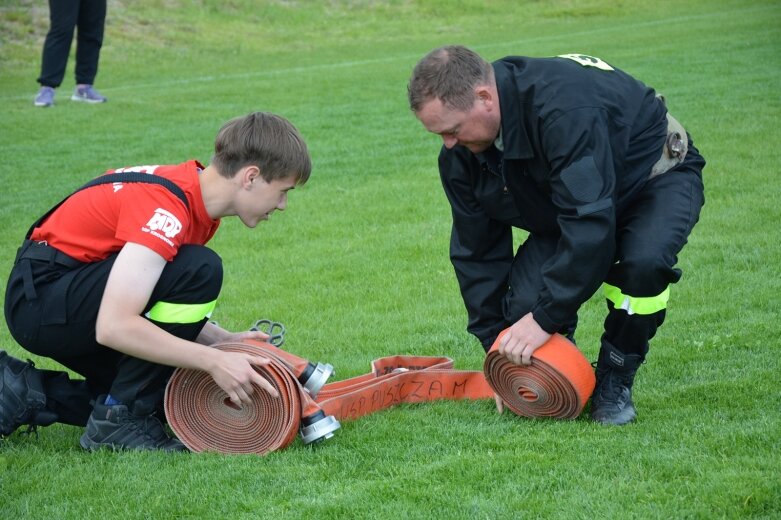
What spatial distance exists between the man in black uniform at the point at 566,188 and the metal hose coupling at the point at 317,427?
0.77 m

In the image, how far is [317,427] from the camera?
417 cm

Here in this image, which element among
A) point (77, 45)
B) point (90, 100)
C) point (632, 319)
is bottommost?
point (90, 100)

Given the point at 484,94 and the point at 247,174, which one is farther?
the point at 247,174

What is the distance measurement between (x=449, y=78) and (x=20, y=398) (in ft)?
7.49

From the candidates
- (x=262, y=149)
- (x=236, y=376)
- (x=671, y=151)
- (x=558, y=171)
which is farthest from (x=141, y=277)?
(x=671, y=151)

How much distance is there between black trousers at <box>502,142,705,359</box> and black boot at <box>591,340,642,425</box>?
47 millimetres

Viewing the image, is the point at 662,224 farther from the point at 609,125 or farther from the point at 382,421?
the point at 382,421

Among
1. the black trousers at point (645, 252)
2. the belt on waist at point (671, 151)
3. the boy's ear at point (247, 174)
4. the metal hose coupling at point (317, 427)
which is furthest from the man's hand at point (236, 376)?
the belt on waist at point (671, 151)

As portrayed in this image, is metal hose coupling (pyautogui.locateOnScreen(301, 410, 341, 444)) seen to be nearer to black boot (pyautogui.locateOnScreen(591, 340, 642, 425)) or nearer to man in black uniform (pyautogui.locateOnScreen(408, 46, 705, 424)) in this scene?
man in black uniform (pyautogui.locateOnScreen(408, 46, 705, 424))

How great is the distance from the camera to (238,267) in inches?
299

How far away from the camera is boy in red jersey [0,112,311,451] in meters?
3.95

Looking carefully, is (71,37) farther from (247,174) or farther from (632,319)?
(632,319)

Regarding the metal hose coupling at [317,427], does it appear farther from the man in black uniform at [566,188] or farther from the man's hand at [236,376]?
the man in black uniform at [566,188]

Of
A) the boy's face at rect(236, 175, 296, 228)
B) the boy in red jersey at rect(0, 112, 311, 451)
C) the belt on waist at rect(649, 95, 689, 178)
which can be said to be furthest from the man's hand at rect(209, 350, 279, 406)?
the belt on waist at rect(649, 95, 689, 178)
